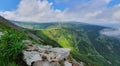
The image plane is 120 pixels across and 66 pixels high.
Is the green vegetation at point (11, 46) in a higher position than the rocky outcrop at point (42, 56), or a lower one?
higher

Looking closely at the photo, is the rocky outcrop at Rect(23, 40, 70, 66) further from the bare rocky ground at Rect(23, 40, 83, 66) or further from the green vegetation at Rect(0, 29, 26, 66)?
the green vegetation at Rect(0, 29, 26, 66)

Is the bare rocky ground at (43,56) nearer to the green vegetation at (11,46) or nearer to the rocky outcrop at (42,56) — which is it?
the rocky outcrop at (42,56)

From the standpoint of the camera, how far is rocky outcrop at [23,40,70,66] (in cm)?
2580

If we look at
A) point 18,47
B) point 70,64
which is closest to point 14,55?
point 18,47

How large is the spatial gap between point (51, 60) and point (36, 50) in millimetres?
2138

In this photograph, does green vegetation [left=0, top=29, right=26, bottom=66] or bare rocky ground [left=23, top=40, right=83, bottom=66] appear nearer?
green vegetation [left=0, top=29, right=26, bottom=66]

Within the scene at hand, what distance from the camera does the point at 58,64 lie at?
91.7ft

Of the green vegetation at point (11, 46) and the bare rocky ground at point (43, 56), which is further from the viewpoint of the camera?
the bare rocky ground at point (43, 56)

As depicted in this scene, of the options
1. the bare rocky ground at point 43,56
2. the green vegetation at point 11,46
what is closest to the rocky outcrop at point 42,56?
the bare rocky ground at point 43,56

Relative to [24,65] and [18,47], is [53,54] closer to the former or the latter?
[24,65]

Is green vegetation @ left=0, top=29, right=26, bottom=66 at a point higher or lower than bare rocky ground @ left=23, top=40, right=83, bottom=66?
higher

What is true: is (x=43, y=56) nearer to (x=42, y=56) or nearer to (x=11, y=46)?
(x=42, y=56)

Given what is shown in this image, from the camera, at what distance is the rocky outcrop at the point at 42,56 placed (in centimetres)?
2580

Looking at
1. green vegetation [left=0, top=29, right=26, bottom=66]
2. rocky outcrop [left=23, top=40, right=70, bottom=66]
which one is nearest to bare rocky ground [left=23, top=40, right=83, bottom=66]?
rocky outcrop [left=23, top=40, right=70, bottom=66]
